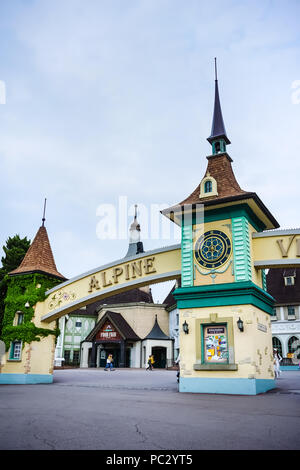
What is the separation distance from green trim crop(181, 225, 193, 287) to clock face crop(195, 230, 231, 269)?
31 cm

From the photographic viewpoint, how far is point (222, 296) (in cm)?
1489

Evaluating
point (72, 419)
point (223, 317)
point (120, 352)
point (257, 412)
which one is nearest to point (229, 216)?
point (223, 317)

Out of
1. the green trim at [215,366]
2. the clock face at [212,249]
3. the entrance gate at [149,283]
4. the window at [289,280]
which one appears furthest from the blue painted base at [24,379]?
the window at [289,280]

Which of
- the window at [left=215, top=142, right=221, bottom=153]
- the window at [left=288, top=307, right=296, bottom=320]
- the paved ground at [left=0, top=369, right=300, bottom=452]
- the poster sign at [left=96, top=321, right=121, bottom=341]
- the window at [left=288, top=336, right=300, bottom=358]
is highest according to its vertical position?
the window at [left=215, top=142, right=221, bottom=153]

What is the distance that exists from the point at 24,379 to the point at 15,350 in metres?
1.75

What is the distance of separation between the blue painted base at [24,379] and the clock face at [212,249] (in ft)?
34.1

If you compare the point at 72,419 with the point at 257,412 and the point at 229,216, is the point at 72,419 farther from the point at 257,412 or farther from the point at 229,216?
the point at 229,216

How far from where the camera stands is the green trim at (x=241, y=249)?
1481 centimetres

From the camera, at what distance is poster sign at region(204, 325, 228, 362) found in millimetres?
14491

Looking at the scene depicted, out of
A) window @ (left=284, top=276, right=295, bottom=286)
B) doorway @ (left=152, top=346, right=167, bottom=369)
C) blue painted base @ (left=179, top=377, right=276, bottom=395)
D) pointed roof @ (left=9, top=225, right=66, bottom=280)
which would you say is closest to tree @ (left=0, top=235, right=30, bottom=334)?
pointed roof @ (left=9, top=225, right=66, bottom=280)

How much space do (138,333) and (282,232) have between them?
99.7 ft

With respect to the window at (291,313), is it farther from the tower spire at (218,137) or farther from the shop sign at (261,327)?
the tower spire at (218,137)

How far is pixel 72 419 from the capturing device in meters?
7.24

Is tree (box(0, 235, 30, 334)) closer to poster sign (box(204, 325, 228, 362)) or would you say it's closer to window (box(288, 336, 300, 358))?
poster sign (box(204, 325, 228, 362))
